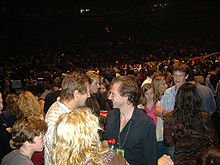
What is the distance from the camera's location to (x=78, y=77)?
8.34 feet

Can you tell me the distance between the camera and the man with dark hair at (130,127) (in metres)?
2.32

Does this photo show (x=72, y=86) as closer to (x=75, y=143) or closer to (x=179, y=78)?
(x=75, y=143)

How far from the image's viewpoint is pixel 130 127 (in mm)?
2395

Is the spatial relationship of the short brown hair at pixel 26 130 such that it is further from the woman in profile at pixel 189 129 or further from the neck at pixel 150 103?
the neck at pixel 150 103

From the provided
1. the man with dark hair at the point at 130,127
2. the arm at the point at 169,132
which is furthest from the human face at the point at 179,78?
the man with dark hair at the point at 130,127

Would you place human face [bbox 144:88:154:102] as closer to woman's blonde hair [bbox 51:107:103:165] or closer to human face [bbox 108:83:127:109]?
human face [bbox 108:83:127:109]

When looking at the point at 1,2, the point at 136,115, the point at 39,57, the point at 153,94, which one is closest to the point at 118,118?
the point at 136,115

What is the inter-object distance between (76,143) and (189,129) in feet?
4.67

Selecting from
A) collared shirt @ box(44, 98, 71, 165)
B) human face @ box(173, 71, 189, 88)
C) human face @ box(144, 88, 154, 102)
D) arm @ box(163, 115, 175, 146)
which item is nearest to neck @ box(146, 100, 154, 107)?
human face @ box(144, 88, 154, 102)

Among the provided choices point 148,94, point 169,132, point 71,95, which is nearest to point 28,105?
point 71,95

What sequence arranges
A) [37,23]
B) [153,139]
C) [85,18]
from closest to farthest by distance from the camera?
[153,139], [37,23], [85,18]

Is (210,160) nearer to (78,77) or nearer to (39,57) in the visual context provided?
(78,77)

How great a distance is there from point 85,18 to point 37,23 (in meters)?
5.78

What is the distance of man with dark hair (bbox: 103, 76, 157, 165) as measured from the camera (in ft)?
7.61
